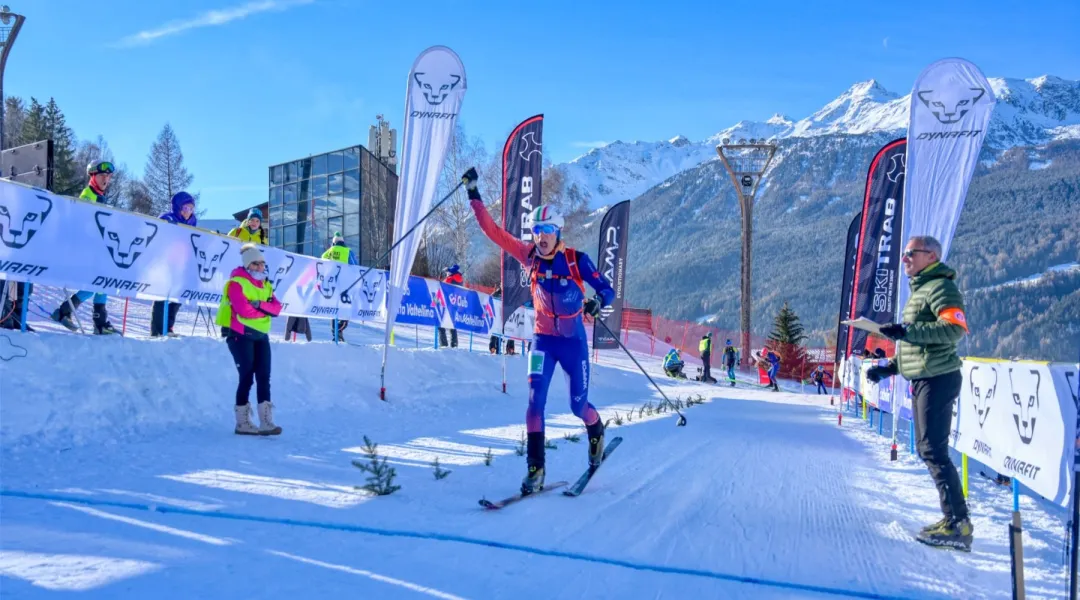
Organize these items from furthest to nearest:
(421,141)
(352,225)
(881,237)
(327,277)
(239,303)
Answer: (352,225) < (881,237) < (327,277) < (421,141) < (239,303)

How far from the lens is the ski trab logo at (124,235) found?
24.5 ft

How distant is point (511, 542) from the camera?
3.51m

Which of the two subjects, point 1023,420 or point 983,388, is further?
point 983,388

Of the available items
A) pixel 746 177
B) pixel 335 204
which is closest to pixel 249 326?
pixel 335 204

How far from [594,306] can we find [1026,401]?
106 inches

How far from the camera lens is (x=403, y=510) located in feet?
13.2

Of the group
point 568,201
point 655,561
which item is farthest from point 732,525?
point 568,201

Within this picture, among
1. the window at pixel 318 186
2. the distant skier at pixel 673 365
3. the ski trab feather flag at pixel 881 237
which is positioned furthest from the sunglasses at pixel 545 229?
the window at pixel 318 186

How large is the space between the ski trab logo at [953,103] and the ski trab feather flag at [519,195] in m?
8.52

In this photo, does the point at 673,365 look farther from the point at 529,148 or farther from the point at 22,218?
the point at 22,218

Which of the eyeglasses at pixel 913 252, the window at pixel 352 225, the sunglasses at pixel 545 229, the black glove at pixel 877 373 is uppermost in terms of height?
the window at pixel 352 225

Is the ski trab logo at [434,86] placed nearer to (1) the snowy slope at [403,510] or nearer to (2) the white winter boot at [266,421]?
(1) the snowy slope at [403,510]

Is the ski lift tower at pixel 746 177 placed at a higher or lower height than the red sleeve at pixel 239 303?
higher

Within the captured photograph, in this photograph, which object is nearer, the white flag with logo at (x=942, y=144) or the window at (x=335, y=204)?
the white flag with logo at (x=942, y=144)
